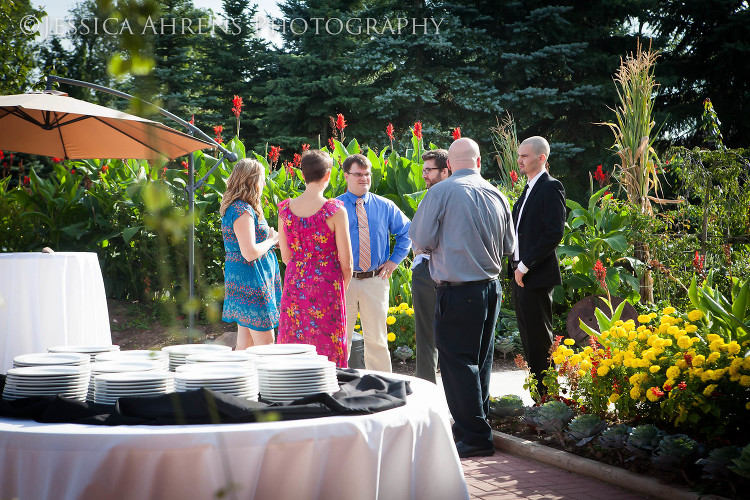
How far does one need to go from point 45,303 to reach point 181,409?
2997 millimetres

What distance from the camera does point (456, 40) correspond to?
2077cm

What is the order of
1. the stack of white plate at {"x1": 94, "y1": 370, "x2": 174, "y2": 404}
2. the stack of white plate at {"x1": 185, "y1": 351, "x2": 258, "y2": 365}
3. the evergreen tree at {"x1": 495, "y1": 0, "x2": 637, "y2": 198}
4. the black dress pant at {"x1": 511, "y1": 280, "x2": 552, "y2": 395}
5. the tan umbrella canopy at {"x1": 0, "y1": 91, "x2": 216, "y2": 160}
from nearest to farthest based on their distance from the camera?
the stack of white plate at {"x1": 94, "y1": 370, "x2": 174, "y2": 404} → the stack of white plate at {"x1": 185, "y1": 351, "x2": 258, "y2": 365} → the black dress pant at {"x1": 511, "y1": 280, "x2": 552, "y2": 395} → the tan umbrella canopy at {"x1": 0, "y1": 91, "x2": 216, "y2": 160} → the evergreen tree at {"x1": 495, "y1": 0, "x2": 637, "y2": 198}

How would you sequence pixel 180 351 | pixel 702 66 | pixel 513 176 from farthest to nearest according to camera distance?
pixel 702 66 → pixel 513 176 → pixel 180 351

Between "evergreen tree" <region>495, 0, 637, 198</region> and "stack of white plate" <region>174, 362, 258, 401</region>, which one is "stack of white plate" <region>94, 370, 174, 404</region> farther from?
"evergreen tree" <region>495, 0, 637, 198</region>

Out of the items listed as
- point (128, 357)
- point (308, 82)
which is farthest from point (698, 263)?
point (308, 82)

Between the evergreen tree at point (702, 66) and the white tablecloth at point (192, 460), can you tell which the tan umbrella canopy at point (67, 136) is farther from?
the evergreen tree at point (702, 66)

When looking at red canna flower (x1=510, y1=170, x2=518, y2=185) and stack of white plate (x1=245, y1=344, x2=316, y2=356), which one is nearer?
stack of white plate (x1=245, y1=344, x2=316, y2=356)

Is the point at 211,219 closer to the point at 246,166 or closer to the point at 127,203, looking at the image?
the point at 127,203

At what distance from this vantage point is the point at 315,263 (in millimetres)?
3953

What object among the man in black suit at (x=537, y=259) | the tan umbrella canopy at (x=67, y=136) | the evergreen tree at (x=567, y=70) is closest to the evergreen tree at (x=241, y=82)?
the evergreen tree at (x=567, y=70)

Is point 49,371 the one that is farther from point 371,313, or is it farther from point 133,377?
point 371,313

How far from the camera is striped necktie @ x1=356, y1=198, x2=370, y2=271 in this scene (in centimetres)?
498

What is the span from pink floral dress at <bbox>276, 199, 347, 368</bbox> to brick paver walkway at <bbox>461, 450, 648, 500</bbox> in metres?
1.04

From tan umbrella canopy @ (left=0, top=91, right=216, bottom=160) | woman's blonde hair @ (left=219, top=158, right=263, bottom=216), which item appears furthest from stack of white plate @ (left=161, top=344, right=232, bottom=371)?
tan umbrella canopy @ (left=0, top=91, right=216, bottom=160)
